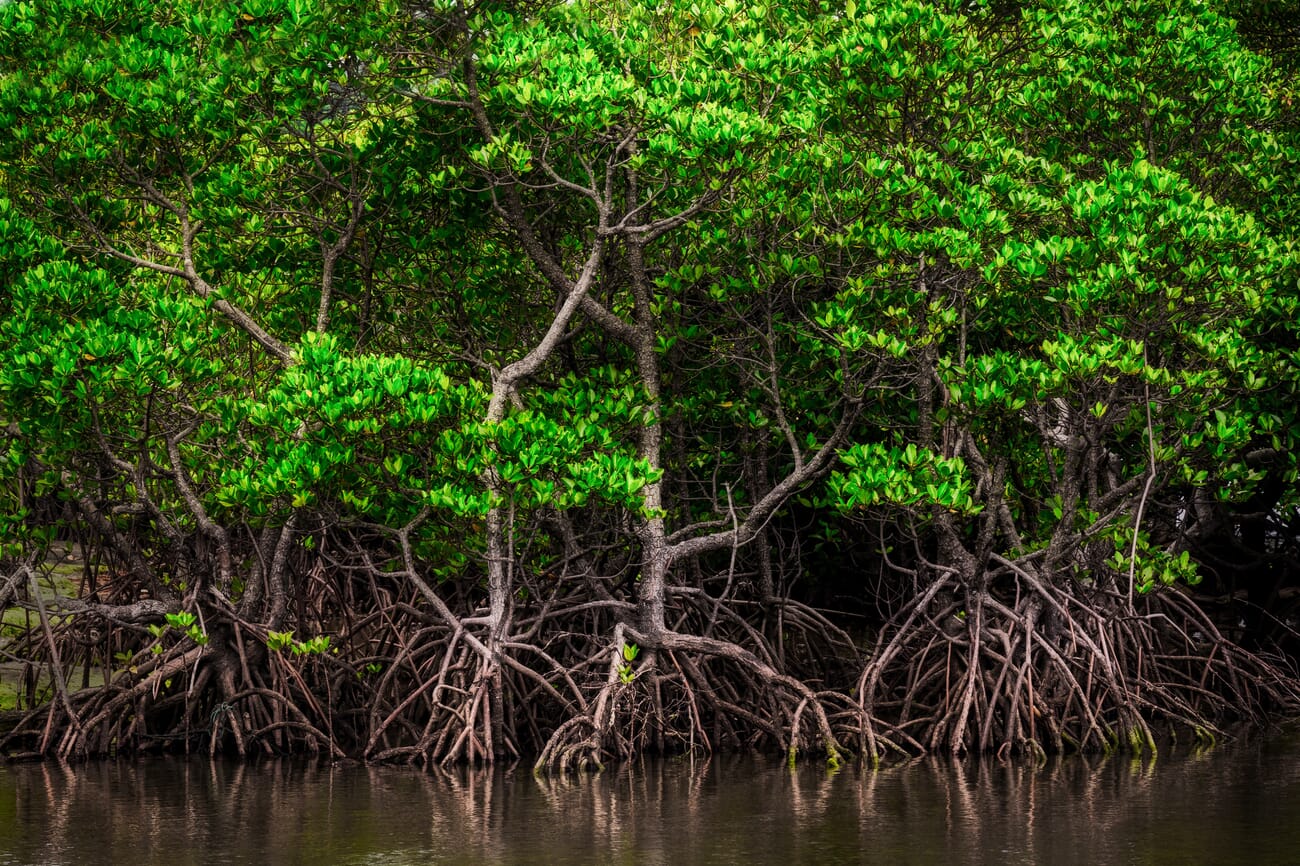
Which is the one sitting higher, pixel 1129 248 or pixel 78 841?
pixel 1129 248

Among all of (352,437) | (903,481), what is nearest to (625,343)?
(903,481)

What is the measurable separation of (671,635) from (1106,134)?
5.53 metres

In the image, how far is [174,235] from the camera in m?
14.6

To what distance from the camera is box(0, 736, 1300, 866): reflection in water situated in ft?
27.3

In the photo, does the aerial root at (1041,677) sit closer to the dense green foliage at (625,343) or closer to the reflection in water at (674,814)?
the dense green foliage at (625,343)

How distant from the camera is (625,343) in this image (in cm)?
1395

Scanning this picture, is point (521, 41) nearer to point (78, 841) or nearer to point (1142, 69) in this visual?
point (1142, 69)

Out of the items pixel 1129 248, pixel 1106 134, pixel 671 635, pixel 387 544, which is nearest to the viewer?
pixel 1129 248

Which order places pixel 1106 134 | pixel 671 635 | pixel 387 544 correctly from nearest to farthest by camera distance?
pixel 671 635 → pixel 1106 134 → pixel 387 544

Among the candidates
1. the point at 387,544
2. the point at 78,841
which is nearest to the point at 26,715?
the point at 387,544

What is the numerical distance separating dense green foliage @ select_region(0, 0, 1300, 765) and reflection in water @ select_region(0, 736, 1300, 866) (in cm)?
87

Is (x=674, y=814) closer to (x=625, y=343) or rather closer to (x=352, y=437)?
(x=352, y=437)

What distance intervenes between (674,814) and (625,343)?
524 centimetres

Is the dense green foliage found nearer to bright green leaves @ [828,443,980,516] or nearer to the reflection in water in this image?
bright green leaves @ [828,443,980,516]
